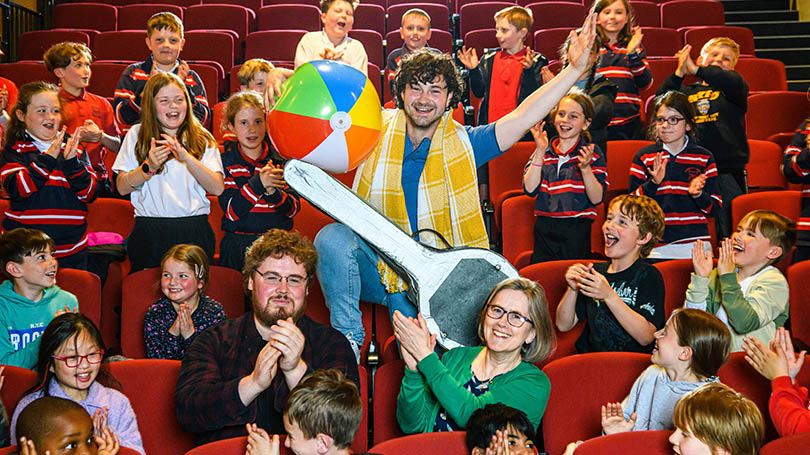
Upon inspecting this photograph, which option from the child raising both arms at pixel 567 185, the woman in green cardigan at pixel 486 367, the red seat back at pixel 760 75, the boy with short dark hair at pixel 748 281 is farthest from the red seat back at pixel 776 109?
the woman in green cardigan at pixel 486 367

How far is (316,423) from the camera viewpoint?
Result: 203 centimetres

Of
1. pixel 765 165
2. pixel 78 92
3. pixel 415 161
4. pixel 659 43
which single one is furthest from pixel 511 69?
pixel 78 92

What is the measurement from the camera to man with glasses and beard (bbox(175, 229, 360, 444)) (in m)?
2.23

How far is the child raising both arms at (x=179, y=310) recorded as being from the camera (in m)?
3.00

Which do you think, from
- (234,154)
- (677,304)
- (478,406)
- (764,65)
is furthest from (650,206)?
(764,65)

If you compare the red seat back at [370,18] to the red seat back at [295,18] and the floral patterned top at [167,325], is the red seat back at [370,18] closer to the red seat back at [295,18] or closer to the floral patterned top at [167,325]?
the red seat back at [295,18]

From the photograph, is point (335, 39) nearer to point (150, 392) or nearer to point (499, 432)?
point (150, 392)

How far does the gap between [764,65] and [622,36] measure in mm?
1551

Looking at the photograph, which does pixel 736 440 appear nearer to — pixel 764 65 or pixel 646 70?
pixel 646 70

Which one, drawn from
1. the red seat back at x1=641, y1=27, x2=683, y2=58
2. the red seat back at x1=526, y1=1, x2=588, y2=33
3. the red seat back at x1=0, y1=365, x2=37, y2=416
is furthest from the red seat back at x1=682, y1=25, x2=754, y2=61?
the red seat back at x1=0, y1=365, x2=37, y2=416

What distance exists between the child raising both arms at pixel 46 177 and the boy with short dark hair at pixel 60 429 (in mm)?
1439

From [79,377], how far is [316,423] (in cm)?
83

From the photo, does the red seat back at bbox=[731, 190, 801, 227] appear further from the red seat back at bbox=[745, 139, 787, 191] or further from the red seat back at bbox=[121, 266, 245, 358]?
the red seat back at bbox=[121, 266, 245, 358]

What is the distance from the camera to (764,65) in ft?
19.1
